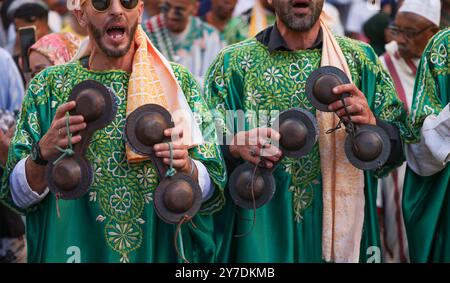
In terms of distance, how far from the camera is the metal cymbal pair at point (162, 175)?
18.1ft

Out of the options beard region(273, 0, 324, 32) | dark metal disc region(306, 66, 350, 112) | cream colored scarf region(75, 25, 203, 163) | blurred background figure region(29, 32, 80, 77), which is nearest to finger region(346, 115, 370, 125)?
dark metal disc region(306, 66, 350, 112)

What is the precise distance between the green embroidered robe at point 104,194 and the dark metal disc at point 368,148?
0.66 m

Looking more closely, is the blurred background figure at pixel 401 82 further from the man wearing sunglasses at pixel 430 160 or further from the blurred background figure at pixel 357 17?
the blurred background figure at pixel 357 17

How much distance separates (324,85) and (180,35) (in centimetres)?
394

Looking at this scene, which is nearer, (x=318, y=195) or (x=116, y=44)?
(x=116, y=44)

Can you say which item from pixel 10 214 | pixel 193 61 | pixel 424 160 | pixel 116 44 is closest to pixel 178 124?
pixel 116 44

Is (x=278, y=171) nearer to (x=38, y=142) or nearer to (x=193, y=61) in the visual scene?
(x=38, y=142)

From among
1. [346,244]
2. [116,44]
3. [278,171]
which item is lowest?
[346,244]

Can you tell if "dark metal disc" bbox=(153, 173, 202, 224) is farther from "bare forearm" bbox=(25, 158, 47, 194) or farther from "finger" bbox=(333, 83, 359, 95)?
"finger" bbox=(333, 83, 359, 95)

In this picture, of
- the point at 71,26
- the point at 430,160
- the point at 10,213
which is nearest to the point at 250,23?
the point at 71,26

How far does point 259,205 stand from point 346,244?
56 cm

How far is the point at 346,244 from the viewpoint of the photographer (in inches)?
244

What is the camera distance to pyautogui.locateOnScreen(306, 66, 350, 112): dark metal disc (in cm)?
584

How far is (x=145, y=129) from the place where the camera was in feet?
18.1
